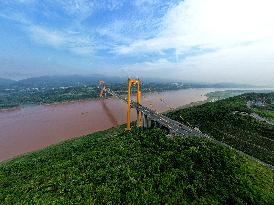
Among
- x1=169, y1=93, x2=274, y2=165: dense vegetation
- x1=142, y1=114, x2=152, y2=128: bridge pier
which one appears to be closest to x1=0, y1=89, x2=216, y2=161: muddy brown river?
x1=142, y1=114, x2=152, y2=128: bridge pier

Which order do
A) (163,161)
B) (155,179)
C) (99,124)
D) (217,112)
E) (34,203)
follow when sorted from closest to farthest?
(34,203) < (155,179) < (163,161) < (217,112) < (99,124)

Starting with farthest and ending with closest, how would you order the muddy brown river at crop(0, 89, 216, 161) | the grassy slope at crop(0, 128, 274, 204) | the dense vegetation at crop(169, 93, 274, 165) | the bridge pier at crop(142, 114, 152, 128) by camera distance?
the muddy brown river at crop(0, 89, 216, 161)
the bridge pier at crop(142, 114, 152, 128)
the dense vegetation at crop(169, 93, 274, 165)
the grassy slope at crop(0, 128, 274, 204)

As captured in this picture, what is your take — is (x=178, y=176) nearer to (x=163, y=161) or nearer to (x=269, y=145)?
(x=163, y=161)

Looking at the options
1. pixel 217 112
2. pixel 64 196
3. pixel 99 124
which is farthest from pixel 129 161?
pixel 99 124

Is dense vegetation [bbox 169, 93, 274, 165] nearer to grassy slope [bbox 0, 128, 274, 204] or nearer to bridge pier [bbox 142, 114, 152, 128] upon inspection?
bridge pier [bbox 142, 114, 152, 128]

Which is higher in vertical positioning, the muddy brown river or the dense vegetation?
the dense vegetation

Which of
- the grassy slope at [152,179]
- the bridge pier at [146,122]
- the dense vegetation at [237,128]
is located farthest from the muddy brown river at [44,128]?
the dense vegetation at [237,128]

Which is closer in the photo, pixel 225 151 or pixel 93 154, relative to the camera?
pixel 225 151
